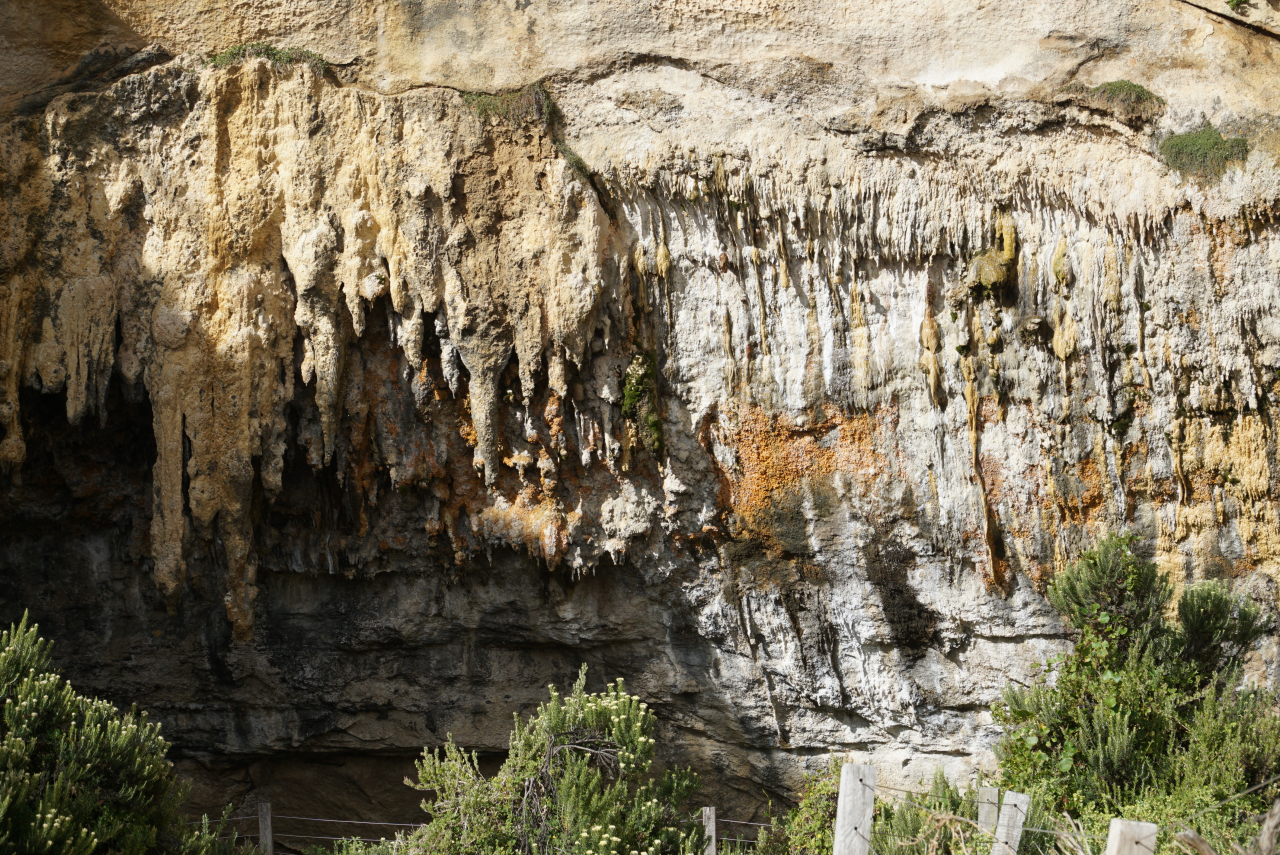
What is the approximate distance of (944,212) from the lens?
838 cm

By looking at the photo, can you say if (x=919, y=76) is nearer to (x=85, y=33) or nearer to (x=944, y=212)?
(x=944, y=212)

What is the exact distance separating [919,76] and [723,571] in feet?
15.1

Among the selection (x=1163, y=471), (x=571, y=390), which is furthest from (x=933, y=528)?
(x=571, y=390)

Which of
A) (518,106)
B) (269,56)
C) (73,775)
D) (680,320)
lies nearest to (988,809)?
(680,320)

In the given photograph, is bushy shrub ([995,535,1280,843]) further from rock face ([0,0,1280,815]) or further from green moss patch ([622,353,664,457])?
green moss patch ([622,353,664,457])

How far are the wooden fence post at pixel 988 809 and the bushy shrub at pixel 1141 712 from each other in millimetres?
798

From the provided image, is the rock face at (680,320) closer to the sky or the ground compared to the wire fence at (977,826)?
closer to the sky

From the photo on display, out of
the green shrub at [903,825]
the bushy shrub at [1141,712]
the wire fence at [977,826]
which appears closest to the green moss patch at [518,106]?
the bushy shrub at [1141,712]

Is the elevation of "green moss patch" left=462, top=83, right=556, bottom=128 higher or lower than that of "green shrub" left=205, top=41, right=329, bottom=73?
lower

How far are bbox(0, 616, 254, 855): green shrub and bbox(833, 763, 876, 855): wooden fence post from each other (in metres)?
4.30

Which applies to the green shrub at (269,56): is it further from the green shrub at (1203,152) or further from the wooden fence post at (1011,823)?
the wooden fence post at (1011,823)

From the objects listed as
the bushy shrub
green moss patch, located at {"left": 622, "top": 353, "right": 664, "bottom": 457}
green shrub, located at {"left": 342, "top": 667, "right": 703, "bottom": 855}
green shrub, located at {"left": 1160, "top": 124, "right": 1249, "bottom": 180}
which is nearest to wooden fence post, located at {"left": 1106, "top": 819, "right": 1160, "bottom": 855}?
the bushy shrub

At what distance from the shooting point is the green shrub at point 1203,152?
7.67 metres

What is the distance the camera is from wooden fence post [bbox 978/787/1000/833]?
20.4 ft
